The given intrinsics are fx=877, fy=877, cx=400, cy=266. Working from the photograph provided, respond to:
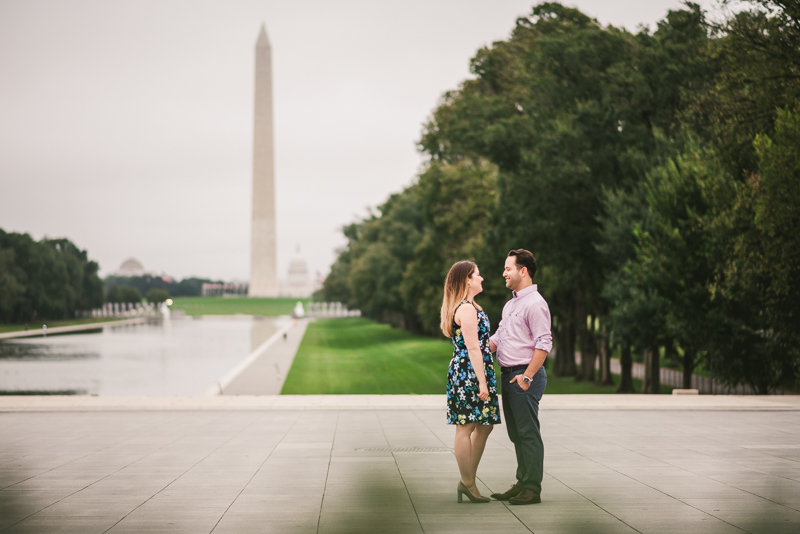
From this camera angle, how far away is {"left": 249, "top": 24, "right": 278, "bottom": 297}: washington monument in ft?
298

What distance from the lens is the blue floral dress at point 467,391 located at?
23.8ft

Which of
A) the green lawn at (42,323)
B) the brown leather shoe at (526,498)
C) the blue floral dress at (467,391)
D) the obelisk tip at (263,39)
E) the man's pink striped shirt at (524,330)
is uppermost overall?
the obelisk tip at (263,39)

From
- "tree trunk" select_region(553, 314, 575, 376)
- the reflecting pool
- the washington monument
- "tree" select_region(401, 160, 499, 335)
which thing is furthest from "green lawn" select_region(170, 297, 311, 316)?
"tree trunk" select_region(553, 314, 575, 376)

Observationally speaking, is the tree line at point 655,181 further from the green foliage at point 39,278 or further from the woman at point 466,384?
the green foliage at point 39,278

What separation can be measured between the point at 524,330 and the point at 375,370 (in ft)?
95.5

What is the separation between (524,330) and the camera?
7340 mm

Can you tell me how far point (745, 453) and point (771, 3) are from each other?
11.3 meters

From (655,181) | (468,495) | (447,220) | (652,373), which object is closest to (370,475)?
(468,495)

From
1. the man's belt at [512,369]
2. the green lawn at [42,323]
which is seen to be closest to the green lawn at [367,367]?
the man's belt at [512,369]

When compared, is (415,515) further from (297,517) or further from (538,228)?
(538,228)

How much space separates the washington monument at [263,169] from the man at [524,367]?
86694 millimetres

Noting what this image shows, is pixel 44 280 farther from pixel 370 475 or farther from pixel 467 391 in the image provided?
pixel 467 391

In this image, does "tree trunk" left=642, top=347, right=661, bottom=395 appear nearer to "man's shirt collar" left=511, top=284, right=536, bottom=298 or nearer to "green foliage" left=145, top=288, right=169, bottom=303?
"man's shirt collar" left=511, top=284, right=536, bottom=298

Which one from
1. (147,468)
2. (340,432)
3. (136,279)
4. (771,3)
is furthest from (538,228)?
(136,279)
